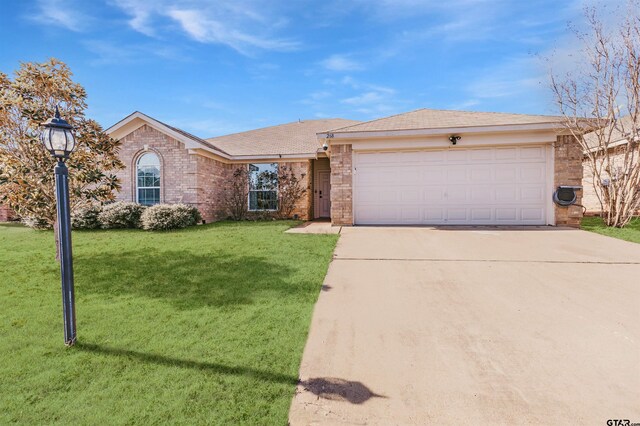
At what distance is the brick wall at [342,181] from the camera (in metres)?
9.78

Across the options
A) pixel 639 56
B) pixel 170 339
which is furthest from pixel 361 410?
pixel 639 56

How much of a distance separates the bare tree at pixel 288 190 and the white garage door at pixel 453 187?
411 cm

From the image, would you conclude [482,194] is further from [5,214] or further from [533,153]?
[5,214]

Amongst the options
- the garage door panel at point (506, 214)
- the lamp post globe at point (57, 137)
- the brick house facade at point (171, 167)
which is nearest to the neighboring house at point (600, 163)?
the garage door panel at point (506, 214)

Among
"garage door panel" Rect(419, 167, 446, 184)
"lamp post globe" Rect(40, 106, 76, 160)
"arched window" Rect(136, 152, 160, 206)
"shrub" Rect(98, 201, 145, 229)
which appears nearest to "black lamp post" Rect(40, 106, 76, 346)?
"lamp post globe" Rect(40, 106, 76, 160)

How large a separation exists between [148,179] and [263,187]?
15.4 feet

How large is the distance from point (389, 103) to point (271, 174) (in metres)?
8.06

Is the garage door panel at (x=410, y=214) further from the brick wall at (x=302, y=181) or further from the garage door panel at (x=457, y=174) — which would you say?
the brick wall at (x=302, y=181)

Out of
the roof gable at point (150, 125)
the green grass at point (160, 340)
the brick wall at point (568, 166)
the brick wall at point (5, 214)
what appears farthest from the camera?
the brick wall at point (5, 214)

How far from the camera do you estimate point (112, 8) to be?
277 inches

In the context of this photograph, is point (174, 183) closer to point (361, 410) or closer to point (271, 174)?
point (271, 174)

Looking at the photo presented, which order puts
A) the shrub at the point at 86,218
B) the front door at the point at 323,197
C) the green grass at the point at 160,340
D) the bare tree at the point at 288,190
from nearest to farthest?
1. the green grass at the point at 160,340
2. the shrub at the point at 86,218
3. the bare tree at the point at 288,190
4. the front door at the point at 323,197

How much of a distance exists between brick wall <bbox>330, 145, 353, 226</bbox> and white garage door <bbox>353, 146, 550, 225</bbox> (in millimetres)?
251

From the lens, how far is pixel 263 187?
44.9ft
